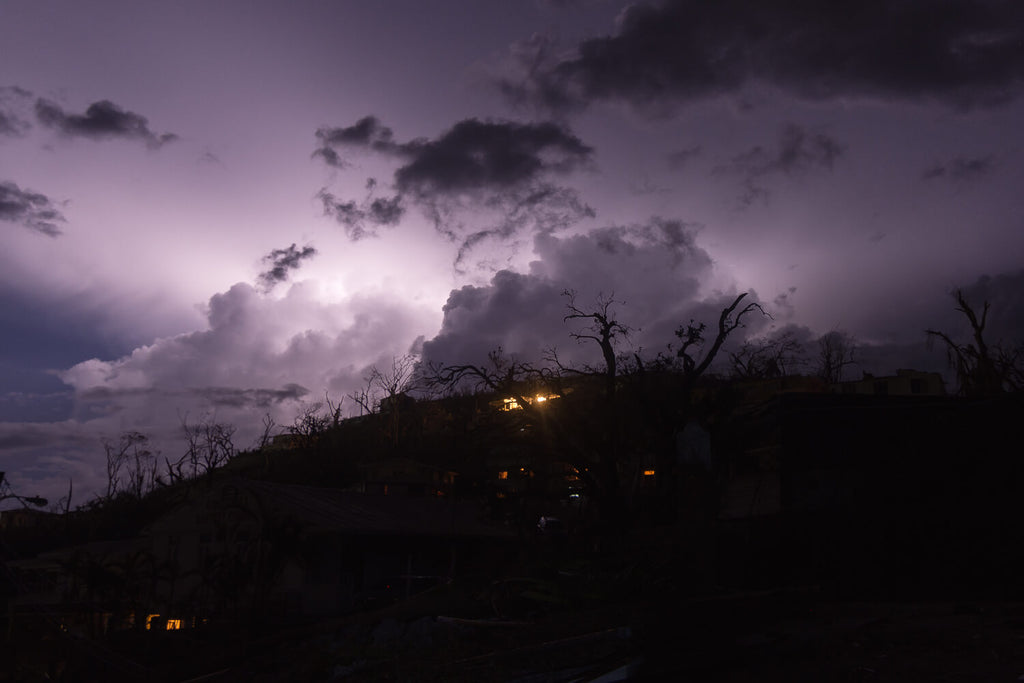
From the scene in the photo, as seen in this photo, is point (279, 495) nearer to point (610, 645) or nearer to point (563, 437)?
point (563, 437)

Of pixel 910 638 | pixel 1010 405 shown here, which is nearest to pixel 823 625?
pixel 910 638

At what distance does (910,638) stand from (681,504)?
13.4 feet

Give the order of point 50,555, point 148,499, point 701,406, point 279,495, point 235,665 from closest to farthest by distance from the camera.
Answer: point 235,665
point 701,406
point 279,495
point 50,555
point 148,499

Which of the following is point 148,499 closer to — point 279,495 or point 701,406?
point 279,495

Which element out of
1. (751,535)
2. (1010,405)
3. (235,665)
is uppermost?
(1010,405)

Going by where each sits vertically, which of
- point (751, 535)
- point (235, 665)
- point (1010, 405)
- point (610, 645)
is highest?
point (1010, 405)

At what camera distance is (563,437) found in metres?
26.7

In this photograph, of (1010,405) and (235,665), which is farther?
(235,665)

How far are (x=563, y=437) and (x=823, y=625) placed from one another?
59.5 feet

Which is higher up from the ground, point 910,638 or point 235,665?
point 910,638

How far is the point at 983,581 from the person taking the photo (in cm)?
1178

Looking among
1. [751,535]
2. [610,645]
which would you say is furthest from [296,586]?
[610,645]

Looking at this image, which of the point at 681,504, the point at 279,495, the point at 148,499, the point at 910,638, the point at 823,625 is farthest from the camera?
A: the point at 148,499

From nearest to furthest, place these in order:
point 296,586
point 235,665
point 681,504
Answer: point 681,504 < point 235,665 < point 296,586
